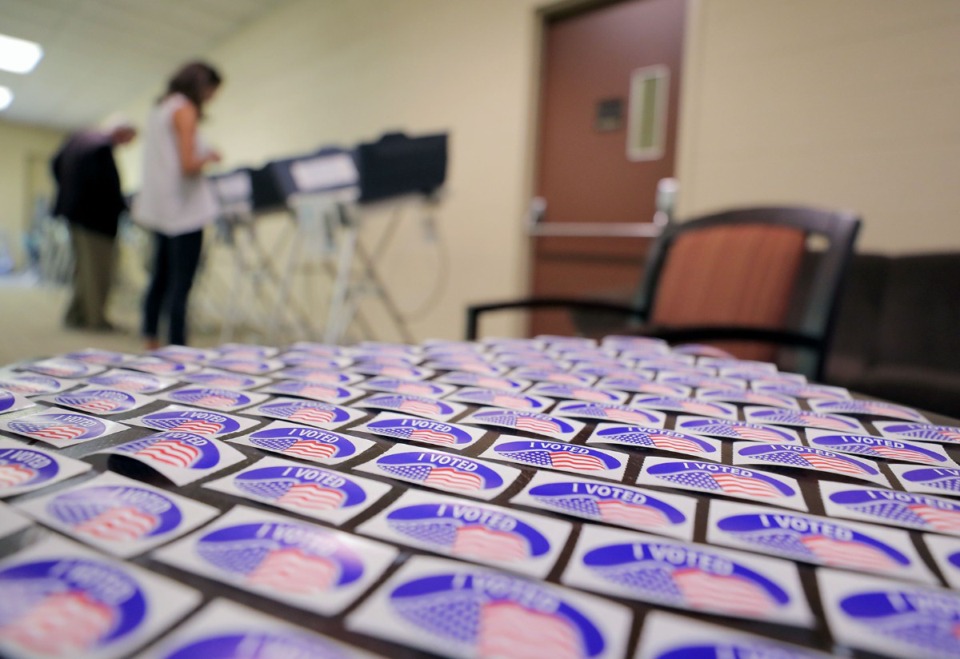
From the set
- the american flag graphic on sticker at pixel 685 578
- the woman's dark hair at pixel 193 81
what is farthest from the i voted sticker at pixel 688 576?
the woman's dark hair at pixel 193 81

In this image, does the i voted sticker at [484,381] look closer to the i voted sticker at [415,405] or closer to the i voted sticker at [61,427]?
the i voted sticker at [415,405]

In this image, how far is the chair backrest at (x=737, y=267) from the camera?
3.74 ft

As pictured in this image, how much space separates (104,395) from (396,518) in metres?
0.25

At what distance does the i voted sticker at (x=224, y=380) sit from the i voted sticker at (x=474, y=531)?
0.75ft

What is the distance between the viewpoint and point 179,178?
94.6 inches

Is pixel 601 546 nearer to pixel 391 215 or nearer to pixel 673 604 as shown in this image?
pixel 673 604

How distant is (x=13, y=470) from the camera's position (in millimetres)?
231

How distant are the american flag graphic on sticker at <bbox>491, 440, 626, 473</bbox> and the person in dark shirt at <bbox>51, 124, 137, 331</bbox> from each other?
3.86 meters

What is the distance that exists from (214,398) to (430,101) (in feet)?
11.4

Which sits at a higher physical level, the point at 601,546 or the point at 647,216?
the point at 647,216

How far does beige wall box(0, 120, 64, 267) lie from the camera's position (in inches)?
80.4

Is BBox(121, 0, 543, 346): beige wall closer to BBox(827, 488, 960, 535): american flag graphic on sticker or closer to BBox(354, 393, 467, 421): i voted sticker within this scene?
BBox(354, 393, 467, 421): i voted sticker

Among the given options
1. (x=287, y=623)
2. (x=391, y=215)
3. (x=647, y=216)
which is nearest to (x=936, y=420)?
(x=287, y=623)

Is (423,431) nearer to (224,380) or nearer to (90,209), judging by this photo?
(224,380)
